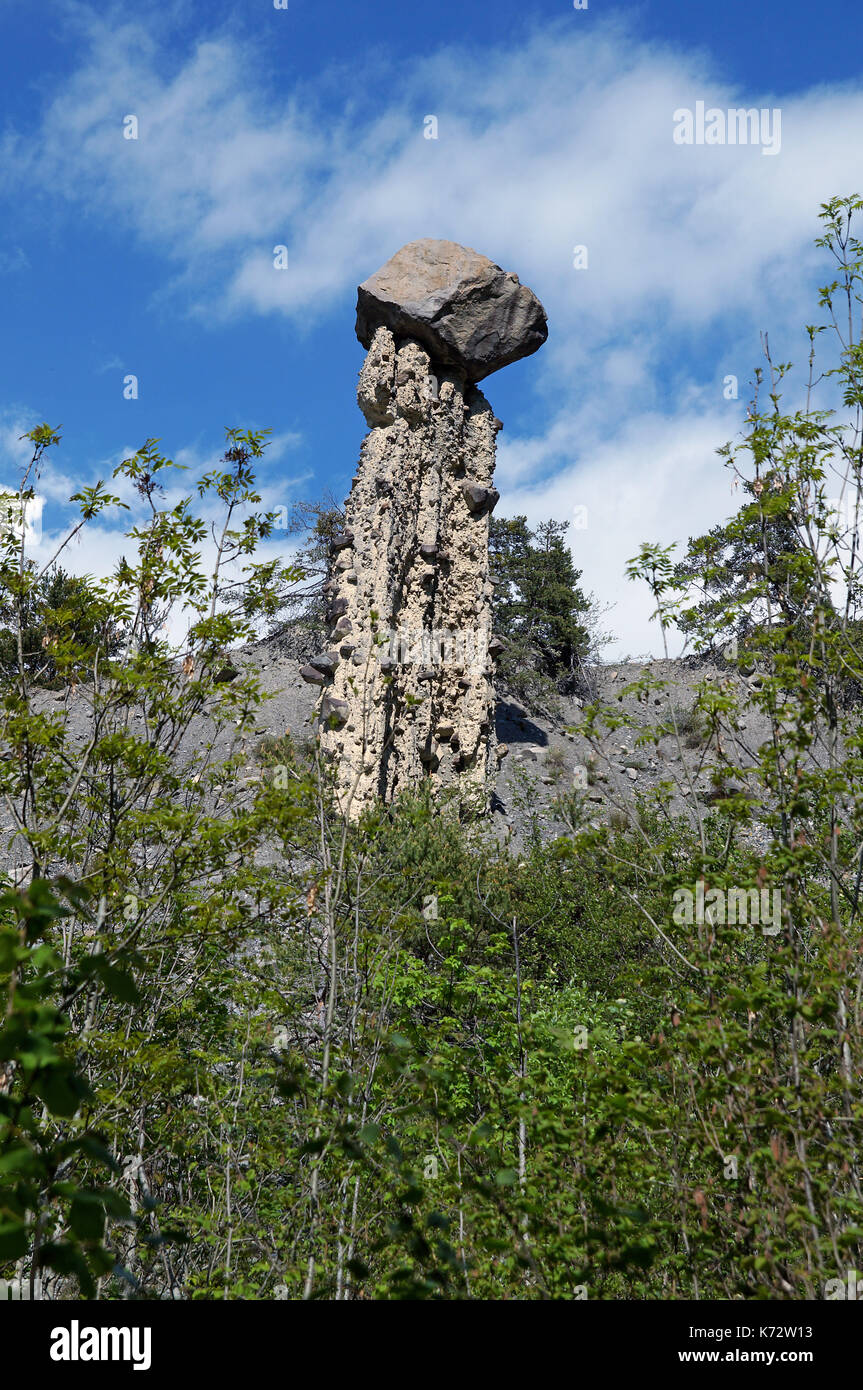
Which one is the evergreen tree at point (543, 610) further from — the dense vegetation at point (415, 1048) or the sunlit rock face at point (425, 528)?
the dense vegetation at point (415, 1048)

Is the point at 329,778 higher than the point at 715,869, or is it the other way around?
the point at 329,778

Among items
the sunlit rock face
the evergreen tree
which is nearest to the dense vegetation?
the sunlit rock face

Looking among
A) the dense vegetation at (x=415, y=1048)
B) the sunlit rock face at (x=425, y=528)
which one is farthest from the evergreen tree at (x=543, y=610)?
the dense vegetation at (x=415, y=1048)

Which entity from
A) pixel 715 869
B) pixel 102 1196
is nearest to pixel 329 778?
pixel 715 869

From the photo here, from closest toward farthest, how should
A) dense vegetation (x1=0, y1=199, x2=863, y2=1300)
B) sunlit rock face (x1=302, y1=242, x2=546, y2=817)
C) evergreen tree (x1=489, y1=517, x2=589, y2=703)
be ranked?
1. dense vegetation (x1=0, y1=199, x2=863, y2=1300)
2. sunlit rock face (x1=302, y1=242, x2=546, y2=817)
3. evergreen tree (x1=489, y1=517, x2=589, y2=703)

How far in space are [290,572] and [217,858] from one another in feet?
6.51

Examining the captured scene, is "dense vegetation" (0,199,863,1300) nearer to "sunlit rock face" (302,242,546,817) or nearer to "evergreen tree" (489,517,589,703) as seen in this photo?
"sunlit rock face" (302,242,546,817)

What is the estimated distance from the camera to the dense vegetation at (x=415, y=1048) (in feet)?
9.27

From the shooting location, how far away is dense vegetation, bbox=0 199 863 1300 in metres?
2.83

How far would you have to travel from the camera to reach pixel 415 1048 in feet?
11.8

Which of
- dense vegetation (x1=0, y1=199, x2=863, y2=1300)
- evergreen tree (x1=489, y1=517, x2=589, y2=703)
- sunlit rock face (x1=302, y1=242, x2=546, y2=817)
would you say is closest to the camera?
dense vegetation (x1=0, y1=199, x2=863, y2=1300)
